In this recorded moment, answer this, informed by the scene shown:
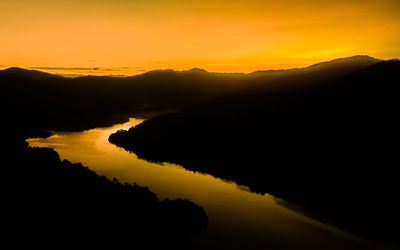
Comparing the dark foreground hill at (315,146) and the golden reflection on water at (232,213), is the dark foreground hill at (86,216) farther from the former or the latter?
the dark foreground hill at (315,146)

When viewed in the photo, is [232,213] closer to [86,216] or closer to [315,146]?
[86,216]

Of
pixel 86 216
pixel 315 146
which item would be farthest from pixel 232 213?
pixel 315 146

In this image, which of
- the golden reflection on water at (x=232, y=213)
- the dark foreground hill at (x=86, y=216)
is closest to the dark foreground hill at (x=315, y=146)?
the golden reflection on water at (x=232, y=213)

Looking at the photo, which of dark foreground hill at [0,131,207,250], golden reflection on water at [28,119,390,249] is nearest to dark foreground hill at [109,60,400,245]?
golden reflection on water at [28,119,390,249]

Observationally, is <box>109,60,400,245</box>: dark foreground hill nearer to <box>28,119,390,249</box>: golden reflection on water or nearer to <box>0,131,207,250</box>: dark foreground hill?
<box>28,119,390,249</box>: golden reflection on water

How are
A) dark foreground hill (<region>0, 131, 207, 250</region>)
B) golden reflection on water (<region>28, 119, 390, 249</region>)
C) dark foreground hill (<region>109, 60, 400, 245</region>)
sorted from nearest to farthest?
dark foreground hill (<region>0, 131, 207, 250</region>)
golden reflection on water (<region>28, 119, 390, 249</region>)
dark foreground hill (<region>109, 60, 400, 245</region>)

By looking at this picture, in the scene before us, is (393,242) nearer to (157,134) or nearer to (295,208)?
(295,208)

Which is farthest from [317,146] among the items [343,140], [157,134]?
[157,134]
